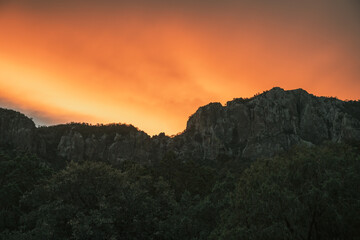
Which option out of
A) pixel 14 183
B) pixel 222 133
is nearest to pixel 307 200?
pixel 14 183

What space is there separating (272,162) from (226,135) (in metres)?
146

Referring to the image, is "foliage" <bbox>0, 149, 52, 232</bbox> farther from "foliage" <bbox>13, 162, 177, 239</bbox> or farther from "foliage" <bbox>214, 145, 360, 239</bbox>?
"foliage" <bbox>214, 145, 360, 239</bbox>

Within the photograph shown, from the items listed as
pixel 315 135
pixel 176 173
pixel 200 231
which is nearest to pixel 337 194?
pixel 200 231

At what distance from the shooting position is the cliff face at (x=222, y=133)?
157 meters

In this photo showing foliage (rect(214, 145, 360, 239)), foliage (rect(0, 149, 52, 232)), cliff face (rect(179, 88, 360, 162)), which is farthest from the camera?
cliff face (rect(179, 88, 360, 162))

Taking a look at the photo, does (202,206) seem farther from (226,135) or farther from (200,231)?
(226,135)

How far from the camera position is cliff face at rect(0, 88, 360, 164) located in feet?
515

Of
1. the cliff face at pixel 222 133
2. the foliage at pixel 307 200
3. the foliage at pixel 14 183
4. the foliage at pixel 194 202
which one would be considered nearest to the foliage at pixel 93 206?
the foliage at pixel 194 202

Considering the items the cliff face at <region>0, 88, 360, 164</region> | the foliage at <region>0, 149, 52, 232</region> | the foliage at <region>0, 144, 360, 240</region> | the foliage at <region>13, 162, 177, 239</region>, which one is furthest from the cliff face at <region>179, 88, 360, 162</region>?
the foliage at <region>13, 162, 177, 239</region>

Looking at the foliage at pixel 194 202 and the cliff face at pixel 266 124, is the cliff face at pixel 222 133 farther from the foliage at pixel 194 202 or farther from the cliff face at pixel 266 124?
the foliage at pixel 194 202

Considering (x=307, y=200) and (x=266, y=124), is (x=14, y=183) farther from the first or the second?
(x=266, y=124)

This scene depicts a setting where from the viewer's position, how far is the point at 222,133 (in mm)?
174375

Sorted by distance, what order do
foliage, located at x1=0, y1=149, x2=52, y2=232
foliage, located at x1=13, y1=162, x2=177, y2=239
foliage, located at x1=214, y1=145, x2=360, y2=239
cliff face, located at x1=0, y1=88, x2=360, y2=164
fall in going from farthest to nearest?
cliff face, located at x1=0, y1=88, x2=360, y2=164 → foliage, located at x1=0, y1=149, x2=52, y2=232 → foliage, located at x1=13, y1=162, x2=177, y2=239 → foliage, located at x1=214, y1=145, x2=360, y2=239

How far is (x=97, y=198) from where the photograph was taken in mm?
36281
